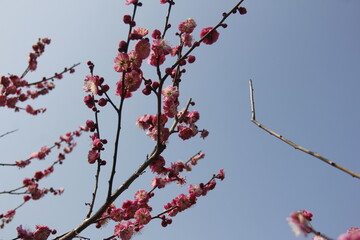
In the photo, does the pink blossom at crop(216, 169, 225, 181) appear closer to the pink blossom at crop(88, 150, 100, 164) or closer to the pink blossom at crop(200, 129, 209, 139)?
the pink blossom at crop(200, 129, 209, 139)

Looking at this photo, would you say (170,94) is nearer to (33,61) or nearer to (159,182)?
(159,182)

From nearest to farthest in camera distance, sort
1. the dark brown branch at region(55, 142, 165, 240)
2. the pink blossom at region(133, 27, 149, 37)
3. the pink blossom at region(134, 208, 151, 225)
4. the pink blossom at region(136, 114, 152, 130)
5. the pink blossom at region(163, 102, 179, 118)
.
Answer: the dark brown branch at region(55, 142, 165, 240) → the pink blossom at region(133, 27, 149, 37) → the pink blossom at region(136, 114, 152, 130) → the pink blossom at region(163, 102, 179, 118) → the pink blossom at region(134, 208, 151, 225)

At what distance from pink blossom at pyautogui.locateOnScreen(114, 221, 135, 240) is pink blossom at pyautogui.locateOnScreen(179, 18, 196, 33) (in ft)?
10.0

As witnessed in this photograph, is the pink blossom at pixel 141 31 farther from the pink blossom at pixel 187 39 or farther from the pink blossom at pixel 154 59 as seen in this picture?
the pink blossom at pixel 187 39

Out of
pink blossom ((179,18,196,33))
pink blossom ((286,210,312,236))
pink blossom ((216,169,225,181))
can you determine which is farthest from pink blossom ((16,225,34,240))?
pink blossom ((286,210,312,236))

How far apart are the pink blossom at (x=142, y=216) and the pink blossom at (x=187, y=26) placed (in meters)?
2.82

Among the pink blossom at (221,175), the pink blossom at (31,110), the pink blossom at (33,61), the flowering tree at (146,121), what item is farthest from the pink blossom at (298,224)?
the pink blossom at (31,110)

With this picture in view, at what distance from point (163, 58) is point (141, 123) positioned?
3.18 ft

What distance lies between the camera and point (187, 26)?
424cm

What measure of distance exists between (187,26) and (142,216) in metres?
2.97

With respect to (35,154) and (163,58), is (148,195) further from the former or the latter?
(35,154)

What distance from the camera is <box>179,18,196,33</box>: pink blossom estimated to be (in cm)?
424

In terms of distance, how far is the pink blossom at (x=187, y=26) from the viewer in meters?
4.24

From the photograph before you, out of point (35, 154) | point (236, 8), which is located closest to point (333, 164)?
point (236, 8)
